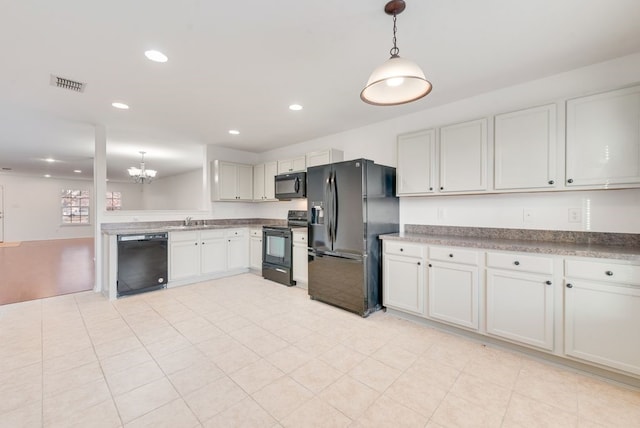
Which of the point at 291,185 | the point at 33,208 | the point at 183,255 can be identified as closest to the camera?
the point at 183,255

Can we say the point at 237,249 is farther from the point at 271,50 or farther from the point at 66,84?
the point at 271,50

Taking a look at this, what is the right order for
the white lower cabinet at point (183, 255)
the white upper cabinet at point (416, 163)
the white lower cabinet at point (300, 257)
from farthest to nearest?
→ 1. the white lower cabinet at point (183, 255)
2. the white lower cabinet at point (300, 257)
3. the white upper cabinet at point (416, 163)

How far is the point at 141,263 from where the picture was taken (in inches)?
158

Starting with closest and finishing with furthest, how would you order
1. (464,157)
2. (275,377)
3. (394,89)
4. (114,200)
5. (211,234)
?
(394,89) → (275,377) → (464,157) → (211,234) → (114,200)

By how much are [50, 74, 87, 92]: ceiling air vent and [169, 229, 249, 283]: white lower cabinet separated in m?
2.18

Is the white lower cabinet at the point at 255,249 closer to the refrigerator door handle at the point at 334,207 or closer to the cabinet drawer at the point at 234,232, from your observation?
the cabinet drawer at the point at 234,232

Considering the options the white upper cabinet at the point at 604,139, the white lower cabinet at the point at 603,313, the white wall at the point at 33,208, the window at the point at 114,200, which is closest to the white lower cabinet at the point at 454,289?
the white lower cabinet at the point at 603,313

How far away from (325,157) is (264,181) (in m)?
1.59

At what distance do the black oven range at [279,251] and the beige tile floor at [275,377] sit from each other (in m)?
1.28

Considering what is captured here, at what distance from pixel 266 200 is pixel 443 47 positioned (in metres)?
3.94

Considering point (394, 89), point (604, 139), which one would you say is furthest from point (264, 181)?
point (604, 139)

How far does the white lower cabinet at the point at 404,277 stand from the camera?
2904 mm

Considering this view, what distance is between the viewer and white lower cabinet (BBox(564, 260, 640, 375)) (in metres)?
1.87

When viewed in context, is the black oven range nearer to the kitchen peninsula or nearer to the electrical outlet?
the kitchen peninsula
